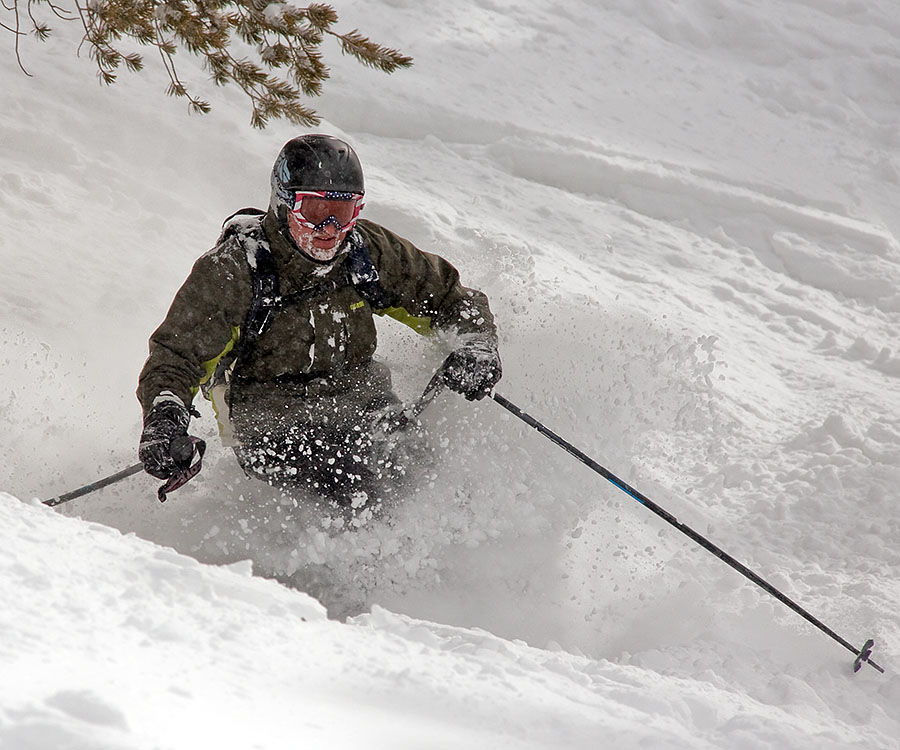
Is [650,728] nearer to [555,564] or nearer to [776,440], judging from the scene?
[555,564]

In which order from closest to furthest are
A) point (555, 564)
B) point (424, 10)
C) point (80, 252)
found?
1. point (555, 564)
2. point (80, 252)
3. point (424, 10)

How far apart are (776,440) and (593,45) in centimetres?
683

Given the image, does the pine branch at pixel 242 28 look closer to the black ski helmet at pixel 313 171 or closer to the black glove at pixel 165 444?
the black ski helmet at pixel 313 171

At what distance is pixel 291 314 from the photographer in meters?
3.78

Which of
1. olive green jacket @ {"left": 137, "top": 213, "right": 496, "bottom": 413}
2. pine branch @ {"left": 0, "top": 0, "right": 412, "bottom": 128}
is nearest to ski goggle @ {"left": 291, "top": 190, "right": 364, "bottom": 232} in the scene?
olive green jacket @ {"left": 137, "top": 213, "right": 496, "bottom": 413}

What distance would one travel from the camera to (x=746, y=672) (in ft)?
11.6

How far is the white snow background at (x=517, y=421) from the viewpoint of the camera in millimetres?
1930

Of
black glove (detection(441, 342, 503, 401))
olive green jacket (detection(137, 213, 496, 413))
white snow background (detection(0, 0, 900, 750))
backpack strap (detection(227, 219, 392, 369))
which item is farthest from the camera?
black glove (detection(441, 342, 503, 401))

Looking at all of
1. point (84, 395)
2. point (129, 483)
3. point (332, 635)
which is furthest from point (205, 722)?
point (84, 395)

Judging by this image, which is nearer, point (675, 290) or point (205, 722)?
point (205, 722)

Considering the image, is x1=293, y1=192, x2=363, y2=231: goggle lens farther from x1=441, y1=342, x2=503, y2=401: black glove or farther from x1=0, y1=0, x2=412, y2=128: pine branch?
x1=441, y1=342, x2=503, y2=401: black glove

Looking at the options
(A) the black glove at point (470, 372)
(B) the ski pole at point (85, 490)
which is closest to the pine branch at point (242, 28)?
(A) the black glove at point (470, 372)

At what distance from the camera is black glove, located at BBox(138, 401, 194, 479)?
3.24 m

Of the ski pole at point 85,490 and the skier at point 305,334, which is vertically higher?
the skier at point 305,334
